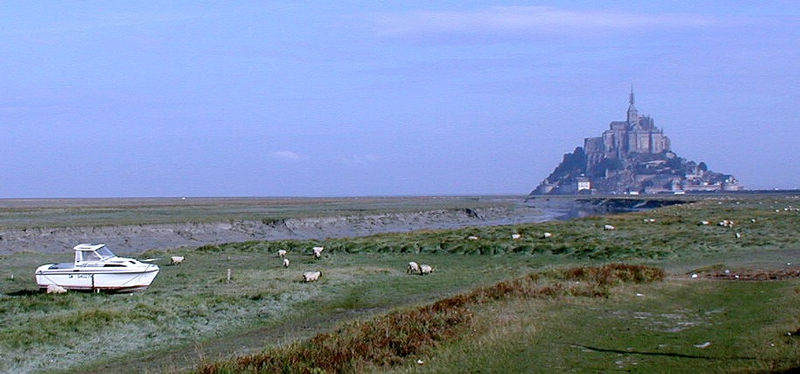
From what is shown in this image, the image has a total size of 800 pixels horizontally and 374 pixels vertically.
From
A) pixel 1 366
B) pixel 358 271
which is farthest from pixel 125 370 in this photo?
pixel 358 271

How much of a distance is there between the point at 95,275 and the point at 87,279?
324 millimetres

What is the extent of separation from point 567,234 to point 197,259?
83.5ft

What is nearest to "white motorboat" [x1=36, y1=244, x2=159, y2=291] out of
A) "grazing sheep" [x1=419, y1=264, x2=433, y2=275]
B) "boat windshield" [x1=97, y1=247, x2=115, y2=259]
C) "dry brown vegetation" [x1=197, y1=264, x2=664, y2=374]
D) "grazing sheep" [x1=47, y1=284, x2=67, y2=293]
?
"grazing sheep" [x1=47, y1=284, x2=67, y2=293]

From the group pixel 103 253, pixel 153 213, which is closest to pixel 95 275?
pixel 103 253

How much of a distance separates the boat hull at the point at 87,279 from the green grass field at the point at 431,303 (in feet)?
1.91

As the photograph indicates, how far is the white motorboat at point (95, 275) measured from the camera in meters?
29.3

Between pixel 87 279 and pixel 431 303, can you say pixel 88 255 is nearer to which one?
pixel 87 279

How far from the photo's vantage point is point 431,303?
2316 centimetres

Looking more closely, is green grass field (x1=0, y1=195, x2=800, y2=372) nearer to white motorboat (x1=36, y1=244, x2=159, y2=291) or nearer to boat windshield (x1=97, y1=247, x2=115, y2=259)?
white motorboat (x1=36, y1=244, x2=159, y2=291)

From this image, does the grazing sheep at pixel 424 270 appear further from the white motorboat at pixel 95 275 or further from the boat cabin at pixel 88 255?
the boat cabin at pixel 88 255

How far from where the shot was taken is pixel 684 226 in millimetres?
63875

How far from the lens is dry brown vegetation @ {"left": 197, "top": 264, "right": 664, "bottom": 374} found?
14.4m

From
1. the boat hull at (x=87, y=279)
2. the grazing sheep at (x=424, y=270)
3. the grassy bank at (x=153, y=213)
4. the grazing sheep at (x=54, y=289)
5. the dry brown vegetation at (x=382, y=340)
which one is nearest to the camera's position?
the dry brown vegetation at (x=382, y=340)

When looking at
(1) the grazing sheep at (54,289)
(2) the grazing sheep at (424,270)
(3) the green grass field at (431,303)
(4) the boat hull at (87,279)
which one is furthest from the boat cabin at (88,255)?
(2) the grazing sheep at (424,270)
